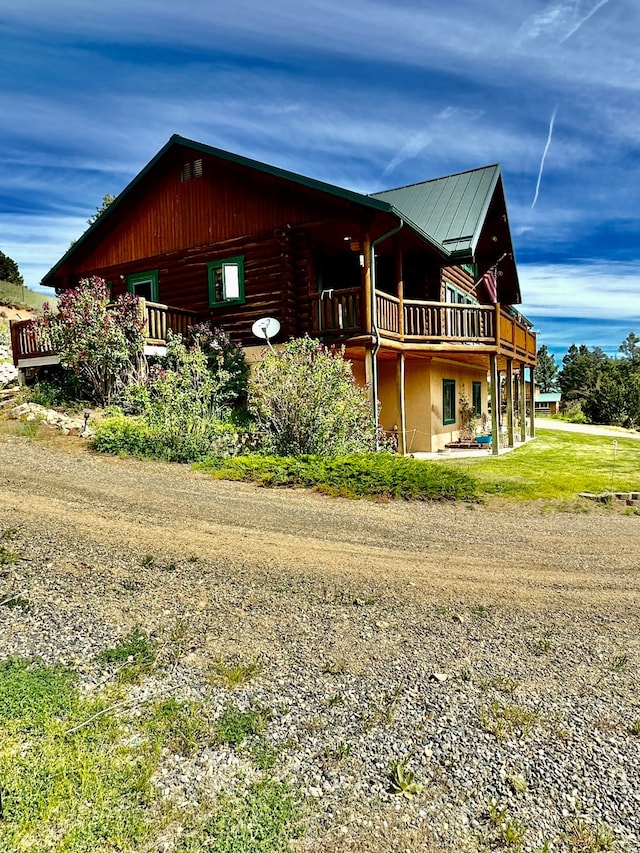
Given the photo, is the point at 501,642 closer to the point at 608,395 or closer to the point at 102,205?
the point at 608,395

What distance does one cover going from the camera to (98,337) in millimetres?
12664

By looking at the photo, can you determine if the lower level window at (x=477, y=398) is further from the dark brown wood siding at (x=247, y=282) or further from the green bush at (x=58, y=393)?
the green bush at (x=58, y=393)

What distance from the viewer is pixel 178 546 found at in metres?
5.58

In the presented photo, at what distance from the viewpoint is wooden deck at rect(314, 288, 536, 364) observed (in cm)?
1330

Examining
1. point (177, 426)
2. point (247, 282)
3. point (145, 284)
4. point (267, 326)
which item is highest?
point (145, 284)

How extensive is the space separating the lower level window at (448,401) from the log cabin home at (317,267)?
0.32ft

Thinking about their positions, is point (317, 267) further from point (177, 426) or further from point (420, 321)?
point (177, 426)

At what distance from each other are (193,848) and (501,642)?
8.41 ft

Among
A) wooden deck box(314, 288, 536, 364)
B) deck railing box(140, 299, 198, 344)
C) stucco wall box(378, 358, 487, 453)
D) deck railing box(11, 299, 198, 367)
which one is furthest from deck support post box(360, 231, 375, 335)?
deck railing box(11, 299, 198, 367)

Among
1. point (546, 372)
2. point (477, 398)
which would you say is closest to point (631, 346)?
point (546, 372)

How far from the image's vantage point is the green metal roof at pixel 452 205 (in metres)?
16.4

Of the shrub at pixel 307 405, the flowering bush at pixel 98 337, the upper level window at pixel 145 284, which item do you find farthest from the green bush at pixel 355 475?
the upper level window at pixel 145 284

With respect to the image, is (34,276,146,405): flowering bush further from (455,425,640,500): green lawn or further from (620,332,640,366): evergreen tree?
(620,332,640,366): evergreen tree

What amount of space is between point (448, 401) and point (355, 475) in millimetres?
10133
